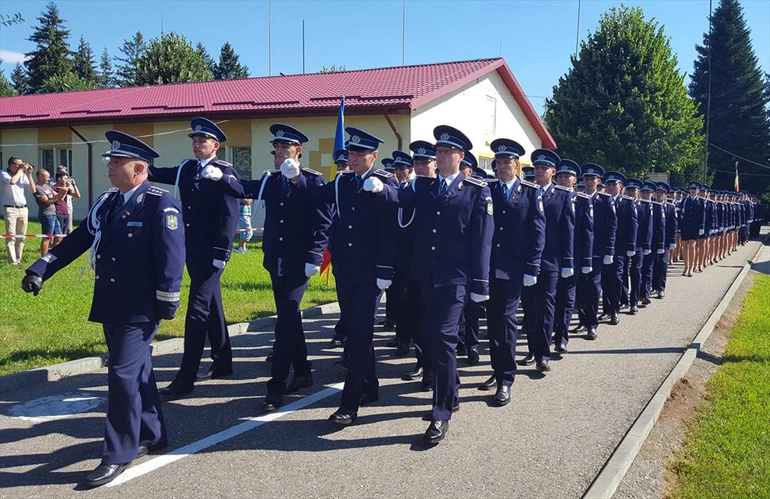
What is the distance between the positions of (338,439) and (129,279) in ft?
6.36

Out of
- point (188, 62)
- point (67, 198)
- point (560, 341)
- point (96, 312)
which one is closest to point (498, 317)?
point (560, 341)

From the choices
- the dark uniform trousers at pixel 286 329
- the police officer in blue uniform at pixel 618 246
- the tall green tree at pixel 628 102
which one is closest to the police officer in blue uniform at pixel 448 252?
the dark uniform trousers at pixel 286 329

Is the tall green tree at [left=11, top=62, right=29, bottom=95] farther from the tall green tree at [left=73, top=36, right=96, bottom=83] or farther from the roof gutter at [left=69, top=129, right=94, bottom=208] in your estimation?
the roof gutter at [left=69, top=129, right=94, bottom=208]

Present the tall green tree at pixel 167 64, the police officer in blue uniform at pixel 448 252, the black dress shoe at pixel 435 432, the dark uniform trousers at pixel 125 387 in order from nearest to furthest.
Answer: the dark uniform trousers at pixel 125 387 → the black dress shoe at pixel 435 432 → the police officer in blue uniform at pixel 448 252 → the tall green tree at pixel 167 64

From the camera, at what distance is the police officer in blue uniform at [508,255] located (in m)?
6.14

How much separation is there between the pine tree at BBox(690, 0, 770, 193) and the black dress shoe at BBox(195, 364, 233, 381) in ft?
189

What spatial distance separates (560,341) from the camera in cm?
817

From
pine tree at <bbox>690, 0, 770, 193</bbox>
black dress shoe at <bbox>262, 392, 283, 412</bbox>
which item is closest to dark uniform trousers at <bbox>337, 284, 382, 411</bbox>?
black dress shoe at <bbox>262, 392, 283, 412</bbox>

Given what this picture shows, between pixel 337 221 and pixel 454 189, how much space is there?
1.08m

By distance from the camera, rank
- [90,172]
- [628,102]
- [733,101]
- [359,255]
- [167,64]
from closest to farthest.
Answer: [359,255]
[90,172]
[628,102]
[167,64]
[733,101]

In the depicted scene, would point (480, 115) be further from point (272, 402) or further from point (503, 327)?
point (272, 402)

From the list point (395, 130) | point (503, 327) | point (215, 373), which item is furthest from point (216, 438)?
point (395, 130)

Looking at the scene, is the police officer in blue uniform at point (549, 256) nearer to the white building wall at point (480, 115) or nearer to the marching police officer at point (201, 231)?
the marching police officer at point (201, 231)

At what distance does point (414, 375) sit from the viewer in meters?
6.88
